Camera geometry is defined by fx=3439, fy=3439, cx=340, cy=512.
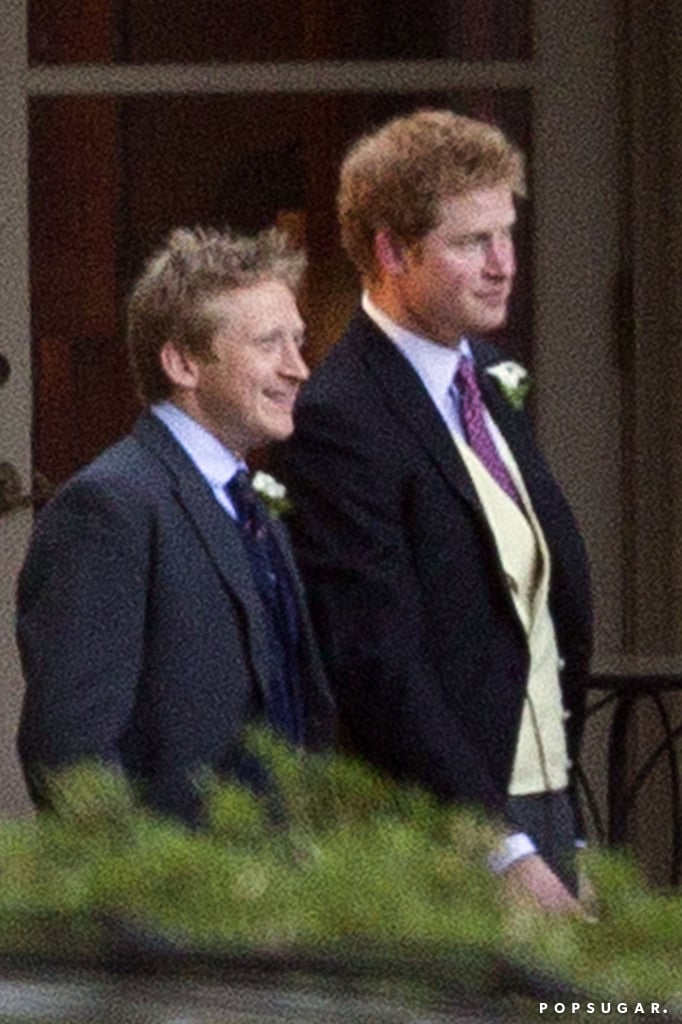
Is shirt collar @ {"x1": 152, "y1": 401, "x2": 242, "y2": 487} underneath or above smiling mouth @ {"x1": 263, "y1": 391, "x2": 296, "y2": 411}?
underneath

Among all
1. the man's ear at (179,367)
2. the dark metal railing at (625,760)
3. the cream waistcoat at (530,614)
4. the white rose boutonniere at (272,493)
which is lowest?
the dark metal railing at (625,760)

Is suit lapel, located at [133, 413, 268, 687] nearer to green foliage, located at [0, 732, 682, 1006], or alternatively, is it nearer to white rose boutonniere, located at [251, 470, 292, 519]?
white rose boutonniere, located at [251, 470, 292, 519]

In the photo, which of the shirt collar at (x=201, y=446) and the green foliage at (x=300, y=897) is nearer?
the green foliage at (x=300, y=897)

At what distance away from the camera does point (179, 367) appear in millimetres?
4762

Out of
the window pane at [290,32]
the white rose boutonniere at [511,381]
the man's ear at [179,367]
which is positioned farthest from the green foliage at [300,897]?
the window pane at [290,32]

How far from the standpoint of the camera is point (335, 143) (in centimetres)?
751

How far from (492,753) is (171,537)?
23.6 inches

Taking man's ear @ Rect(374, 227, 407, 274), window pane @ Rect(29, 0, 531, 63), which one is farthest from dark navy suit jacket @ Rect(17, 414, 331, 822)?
window pane @ Rect(29, 0, 531, 63)

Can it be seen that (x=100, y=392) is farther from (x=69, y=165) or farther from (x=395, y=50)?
(x=395, y=50)

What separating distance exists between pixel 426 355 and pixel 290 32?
9.05ft

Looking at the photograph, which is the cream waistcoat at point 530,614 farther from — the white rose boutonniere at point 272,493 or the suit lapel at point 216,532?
the suit lapel at point 216,532

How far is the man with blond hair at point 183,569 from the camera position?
4387mm

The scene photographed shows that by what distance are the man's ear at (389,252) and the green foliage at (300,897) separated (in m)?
3.30

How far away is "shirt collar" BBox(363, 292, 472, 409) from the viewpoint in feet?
16.0
